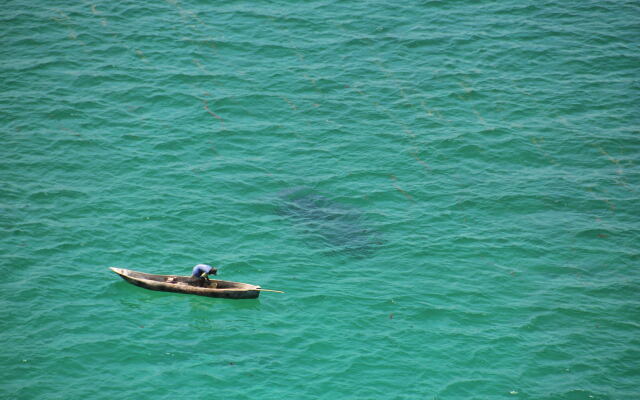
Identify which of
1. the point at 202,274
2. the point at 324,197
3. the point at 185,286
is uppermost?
the point at 324,197

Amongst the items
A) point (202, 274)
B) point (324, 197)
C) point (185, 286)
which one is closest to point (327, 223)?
point (324, 197)

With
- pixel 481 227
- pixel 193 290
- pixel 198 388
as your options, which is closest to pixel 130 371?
pixel 198 388

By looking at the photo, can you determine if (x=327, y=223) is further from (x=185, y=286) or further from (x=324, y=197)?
(x=185, y=286)

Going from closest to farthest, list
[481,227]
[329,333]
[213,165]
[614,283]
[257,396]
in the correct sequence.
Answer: [257,396]
[329,333]
[614,283]
[481,227]
[213,165]

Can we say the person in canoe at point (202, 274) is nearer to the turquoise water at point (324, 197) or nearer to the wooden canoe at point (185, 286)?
the wooden canoe at point (185, 286)

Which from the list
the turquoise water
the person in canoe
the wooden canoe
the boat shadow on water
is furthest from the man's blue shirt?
the boat shadow on water

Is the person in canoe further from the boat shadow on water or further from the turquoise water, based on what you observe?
the boat shadow on water

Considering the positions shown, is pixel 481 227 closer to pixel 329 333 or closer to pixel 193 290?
pixel 329 333
